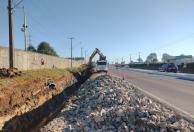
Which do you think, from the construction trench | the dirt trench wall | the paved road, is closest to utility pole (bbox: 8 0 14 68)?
the dirt trench wall

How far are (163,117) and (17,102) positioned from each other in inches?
376

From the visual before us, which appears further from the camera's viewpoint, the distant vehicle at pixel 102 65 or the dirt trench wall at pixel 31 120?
the distant vehicle at pixel 102 65

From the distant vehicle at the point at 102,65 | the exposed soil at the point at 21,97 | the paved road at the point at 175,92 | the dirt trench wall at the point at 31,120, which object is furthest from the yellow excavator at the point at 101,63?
the dirt trench wall at the point at 31,120

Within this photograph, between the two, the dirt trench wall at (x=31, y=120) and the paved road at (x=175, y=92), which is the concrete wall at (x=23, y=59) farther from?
the paved road at (x=175, y=92)

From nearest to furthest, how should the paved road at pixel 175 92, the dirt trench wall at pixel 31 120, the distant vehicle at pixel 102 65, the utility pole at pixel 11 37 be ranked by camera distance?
the dirt trench wall at pixel 31 120 < the paved road at pixel 175 92 < the utility pole at pixel 11 37 < the distant vehicle at pixel 102 65

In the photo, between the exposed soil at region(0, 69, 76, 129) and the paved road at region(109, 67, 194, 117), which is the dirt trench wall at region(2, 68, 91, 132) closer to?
the exposed soil at region(0, 69, 76, 129)

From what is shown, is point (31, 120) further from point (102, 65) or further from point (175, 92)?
point (102, 65)

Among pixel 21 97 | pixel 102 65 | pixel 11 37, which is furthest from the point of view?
pixel 102 65

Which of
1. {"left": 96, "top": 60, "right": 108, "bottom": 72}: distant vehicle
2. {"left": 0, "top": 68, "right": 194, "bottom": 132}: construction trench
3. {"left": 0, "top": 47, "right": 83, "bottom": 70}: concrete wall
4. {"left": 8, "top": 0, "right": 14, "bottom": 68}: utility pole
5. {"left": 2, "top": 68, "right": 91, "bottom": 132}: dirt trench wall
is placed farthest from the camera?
{"left": 96, "top": 60, "right": 108, "bottom": 72}: distant vehicle

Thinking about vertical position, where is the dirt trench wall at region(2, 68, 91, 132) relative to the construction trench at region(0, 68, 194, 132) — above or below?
below

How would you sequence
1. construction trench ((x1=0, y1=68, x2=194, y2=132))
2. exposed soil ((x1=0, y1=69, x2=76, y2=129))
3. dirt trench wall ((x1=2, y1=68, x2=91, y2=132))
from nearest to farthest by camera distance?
construction trench ((x1=0, y1=68, x2=194, y2=132)) → dirt trench wall ((x1=2, y1=68, x2=91, y2=132)) → exposed soil ((x1=0, y1=69, x2=76, y2=129))

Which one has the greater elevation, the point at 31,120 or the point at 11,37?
the point at 11,37

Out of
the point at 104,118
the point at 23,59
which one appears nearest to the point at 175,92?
the point at 104,118

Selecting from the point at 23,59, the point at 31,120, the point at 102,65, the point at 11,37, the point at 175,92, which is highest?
the point at 11,37
